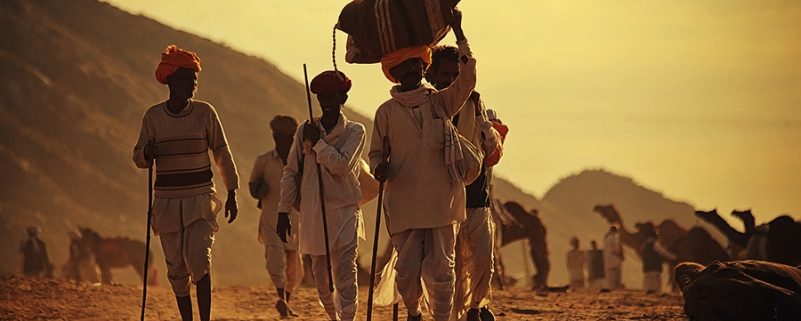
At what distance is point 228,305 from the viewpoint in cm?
1950

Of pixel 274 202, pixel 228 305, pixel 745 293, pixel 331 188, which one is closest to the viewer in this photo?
pixel 745 293

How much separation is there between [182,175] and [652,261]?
2305 centimetres

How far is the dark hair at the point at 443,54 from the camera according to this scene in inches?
450

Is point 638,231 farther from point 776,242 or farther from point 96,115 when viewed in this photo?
point 96,115

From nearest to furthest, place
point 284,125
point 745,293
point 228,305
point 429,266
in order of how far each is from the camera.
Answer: point 429,266
point 745,293
point 284,125
point 228,305

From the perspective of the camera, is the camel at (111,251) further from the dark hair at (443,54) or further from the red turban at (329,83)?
the dark hair at (443,54)

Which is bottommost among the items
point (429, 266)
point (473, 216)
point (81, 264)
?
point (429, 266)

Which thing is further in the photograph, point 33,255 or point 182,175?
point 33,255

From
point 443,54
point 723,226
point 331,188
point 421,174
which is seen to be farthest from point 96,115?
point 421,174

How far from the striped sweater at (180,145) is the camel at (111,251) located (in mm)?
35140

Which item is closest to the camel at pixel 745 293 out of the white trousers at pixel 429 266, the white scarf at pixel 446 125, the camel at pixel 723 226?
the white trousers at pixel 429 266

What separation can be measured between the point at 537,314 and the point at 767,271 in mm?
5172

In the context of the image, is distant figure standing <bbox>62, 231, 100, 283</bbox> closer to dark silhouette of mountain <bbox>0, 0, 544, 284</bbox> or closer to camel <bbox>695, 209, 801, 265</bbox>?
dark silhouette of mountain <bbox>0, 0, 544, 284</bbox>

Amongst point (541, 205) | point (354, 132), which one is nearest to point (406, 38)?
point (354, 132)
